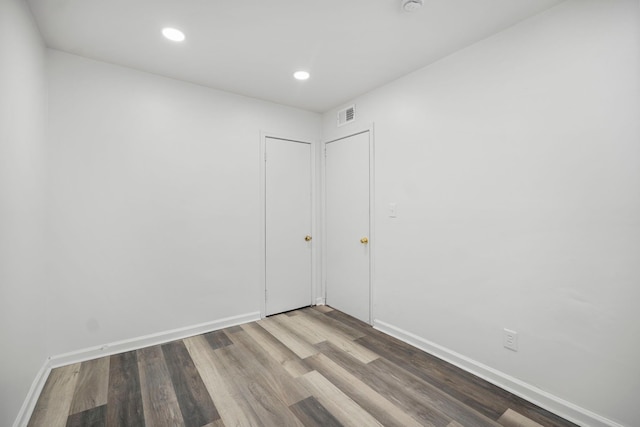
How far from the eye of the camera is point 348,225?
3.48 m

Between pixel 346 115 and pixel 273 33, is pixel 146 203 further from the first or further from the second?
pixel 346 115

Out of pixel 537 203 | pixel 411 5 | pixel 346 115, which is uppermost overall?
pixel 411 5

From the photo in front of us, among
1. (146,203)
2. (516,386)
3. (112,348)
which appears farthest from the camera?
(146,203)

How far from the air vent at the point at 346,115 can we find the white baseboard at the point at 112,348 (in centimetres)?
243

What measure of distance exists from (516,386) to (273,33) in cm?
298

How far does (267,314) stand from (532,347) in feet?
8.31

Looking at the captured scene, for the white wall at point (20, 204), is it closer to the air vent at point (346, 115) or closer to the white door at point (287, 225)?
the white door at point (287, 225)

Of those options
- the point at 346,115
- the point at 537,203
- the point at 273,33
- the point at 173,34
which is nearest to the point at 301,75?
the point at 273,33

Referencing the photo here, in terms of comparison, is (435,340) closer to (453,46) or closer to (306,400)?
(306,400)

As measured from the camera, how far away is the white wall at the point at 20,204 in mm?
1499

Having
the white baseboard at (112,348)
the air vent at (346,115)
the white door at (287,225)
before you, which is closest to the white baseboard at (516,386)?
the white door at (287,225)

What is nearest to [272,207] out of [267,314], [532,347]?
[267,314]

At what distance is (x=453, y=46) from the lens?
2.30 meters

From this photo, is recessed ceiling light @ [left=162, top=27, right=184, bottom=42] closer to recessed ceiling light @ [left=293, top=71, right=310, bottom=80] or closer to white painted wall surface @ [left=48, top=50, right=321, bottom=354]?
white painted wall surface @ [left=48, top=50, right=321, bottom=354]
